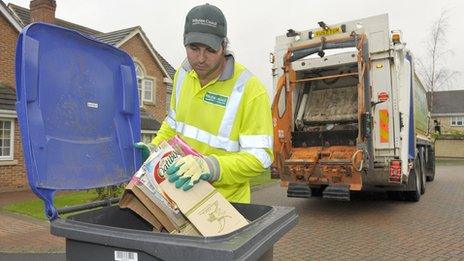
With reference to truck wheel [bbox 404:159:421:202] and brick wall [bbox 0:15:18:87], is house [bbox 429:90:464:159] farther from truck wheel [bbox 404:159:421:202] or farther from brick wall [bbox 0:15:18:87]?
brick wall [bbox 0:15:18:87]

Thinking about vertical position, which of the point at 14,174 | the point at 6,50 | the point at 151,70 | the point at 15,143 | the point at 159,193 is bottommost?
the point at 14,174

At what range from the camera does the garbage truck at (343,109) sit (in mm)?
7266

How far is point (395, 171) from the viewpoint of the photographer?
742cm

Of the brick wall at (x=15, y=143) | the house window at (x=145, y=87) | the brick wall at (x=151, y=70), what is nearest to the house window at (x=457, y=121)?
the brick wall at (x=151, y=70)

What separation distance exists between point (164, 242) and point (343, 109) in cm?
703

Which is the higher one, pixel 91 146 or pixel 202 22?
pixel 202 22

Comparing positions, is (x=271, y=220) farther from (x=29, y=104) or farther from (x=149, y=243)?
(x=29, y=104)

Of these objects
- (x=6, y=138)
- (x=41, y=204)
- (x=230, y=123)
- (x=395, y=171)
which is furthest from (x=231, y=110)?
(x=6, y=138)

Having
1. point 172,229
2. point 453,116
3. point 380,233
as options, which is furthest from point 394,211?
point 453,116

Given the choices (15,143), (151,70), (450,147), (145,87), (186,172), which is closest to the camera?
(186,172)

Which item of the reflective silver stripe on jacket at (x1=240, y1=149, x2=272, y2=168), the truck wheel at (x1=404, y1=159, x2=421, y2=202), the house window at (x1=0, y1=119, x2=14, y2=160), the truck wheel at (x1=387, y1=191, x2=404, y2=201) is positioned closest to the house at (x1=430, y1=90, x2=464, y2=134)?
the truck wheel at (x1=387, y1=191, x2=404, y2=201)

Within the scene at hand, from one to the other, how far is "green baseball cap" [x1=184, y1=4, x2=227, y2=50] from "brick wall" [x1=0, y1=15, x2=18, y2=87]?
42.6 feet

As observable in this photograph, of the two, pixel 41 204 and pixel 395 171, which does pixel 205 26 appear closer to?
pixel 395 171

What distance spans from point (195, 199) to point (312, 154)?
5987 millimetres
